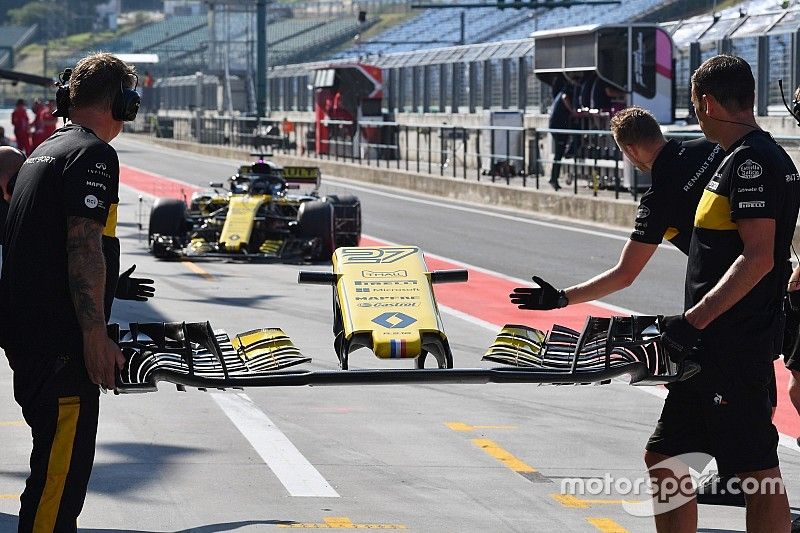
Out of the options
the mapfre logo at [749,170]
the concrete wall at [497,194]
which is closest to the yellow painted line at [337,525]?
the mapfre logo at [749,170]

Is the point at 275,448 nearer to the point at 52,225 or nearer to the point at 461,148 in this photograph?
the point at 52,225

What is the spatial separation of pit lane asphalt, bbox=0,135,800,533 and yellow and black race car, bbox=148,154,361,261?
545 cm

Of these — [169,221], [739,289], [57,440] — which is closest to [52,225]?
[57,440]

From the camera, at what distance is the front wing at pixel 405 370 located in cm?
570

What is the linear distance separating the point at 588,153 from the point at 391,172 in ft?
32.4

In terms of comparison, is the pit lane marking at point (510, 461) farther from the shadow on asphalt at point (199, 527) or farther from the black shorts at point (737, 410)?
the black shorts at point (737, 410)

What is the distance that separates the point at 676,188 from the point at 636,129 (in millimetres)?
426

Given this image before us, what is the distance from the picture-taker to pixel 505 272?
17766mm

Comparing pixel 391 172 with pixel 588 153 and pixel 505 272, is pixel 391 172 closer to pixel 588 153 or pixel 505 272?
pixel 588 153

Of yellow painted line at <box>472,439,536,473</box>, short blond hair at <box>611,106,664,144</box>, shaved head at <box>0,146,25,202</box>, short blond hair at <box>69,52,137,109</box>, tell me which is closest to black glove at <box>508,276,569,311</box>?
short blond hair at <box>611,106,664,144</box>

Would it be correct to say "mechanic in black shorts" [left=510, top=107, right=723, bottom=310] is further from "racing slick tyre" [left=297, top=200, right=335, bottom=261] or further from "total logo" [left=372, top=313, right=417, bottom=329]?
"racing slick tyre" [left=297, top=200, right=335, bottom=261]

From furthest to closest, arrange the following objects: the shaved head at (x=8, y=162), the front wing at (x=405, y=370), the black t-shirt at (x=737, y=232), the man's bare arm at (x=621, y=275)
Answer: the shaved head at (x=8, y=162)
the man's bare arm at (x=621, y=275)
the front wing at (x=405, y=370)
the black t-shirt at (x=737, y=232)

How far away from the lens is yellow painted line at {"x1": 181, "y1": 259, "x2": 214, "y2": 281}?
16.9m

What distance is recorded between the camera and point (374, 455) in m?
7.84
